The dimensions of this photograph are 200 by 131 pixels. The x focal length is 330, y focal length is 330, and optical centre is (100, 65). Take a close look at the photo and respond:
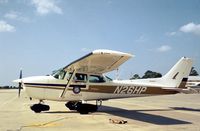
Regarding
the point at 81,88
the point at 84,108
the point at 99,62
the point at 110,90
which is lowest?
the point at 84,108

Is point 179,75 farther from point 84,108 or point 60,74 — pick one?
point 60,74

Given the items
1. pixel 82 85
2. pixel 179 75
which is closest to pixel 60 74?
pixel 82 85

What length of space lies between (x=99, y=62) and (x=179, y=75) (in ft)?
19.3

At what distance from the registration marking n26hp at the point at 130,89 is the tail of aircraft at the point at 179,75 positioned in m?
1.83

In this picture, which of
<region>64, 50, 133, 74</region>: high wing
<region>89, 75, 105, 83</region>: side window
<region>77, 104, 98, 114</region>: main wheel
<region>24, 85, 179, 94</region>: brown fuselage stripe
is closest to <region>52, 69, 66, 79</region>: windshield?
<region>64, 50, 133, 74</region>: high wing

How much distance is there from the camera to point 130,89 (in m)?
16.3

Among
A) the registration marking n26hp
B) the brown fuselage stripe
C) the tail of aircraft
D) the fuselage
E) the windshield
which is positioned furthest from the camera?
the tail of aircraft

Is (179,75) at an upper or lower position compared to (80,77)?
upper

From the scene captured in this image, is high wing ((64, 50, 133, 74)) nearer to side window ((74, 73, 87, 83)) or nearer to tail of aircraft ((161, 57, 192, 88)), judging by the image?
side window ((74, 73, 87, 83))

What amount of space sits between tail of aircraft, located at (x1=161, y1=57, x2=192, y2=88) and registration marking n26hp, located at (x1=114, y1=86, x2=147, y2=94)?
183 cm

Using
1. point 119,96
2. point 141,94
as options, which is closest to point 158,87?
point 141,94

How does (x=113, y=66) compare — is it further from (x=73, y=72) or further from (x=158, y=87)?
(x=158, y=87)

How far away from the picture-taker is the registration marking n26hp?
16.1m

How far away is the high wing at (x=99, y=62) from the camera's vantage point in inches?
475
